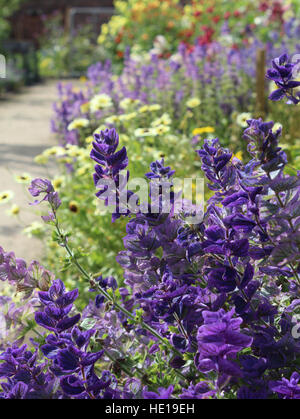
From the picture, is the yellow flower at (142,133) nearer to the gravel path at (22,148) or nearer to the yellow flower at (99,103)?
the yellow flower at (99,103)

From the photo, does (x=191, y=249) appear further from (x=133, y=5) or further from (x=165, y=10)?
(x=133, y=5)

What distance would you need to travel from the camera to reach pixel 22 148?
20.6 ft

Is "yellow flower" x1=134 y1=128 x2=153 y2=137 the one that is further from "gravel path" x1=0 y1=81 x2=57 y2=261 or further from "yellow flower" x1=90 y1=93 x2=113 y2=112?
"gravel path" x1=0 y1=81 x2=57 y2=261

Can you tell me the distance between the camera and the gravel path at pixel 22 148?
12.0 ft

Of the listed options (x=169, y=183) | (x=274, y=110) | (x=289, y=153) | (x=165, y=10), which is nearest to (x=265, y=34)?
(x=165, y=10)

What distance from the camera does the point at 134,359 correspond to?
1312mm

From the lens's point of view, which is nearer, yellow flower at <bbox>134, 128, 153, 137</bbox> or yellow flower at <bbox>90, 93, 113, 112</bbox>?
yellow flower at <bbox>134, 128, 153, 137</bbox>

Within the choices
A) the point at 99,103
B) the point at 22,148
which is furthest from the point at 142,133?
the point at 22,148

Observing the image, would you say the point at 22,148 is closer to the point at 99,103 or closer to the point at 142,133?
the point at 99,103

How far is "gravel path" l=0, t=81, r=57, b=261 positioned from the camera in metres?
3.66

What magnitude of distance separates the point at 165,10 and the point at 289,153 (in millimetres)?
7562

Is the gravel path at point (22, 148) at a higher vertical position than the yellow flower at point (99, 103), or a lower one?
lower

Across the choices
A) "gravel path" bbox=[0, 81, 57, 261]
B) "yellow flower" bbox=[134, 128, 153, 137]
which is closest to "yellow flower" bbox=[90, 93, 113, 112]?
"yellow flower" bbox=[134, 128, 153, 137]

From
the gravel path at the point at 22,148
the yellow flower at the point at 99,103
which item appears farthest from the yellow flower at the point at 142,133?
the gravel path at the point at 22,148
